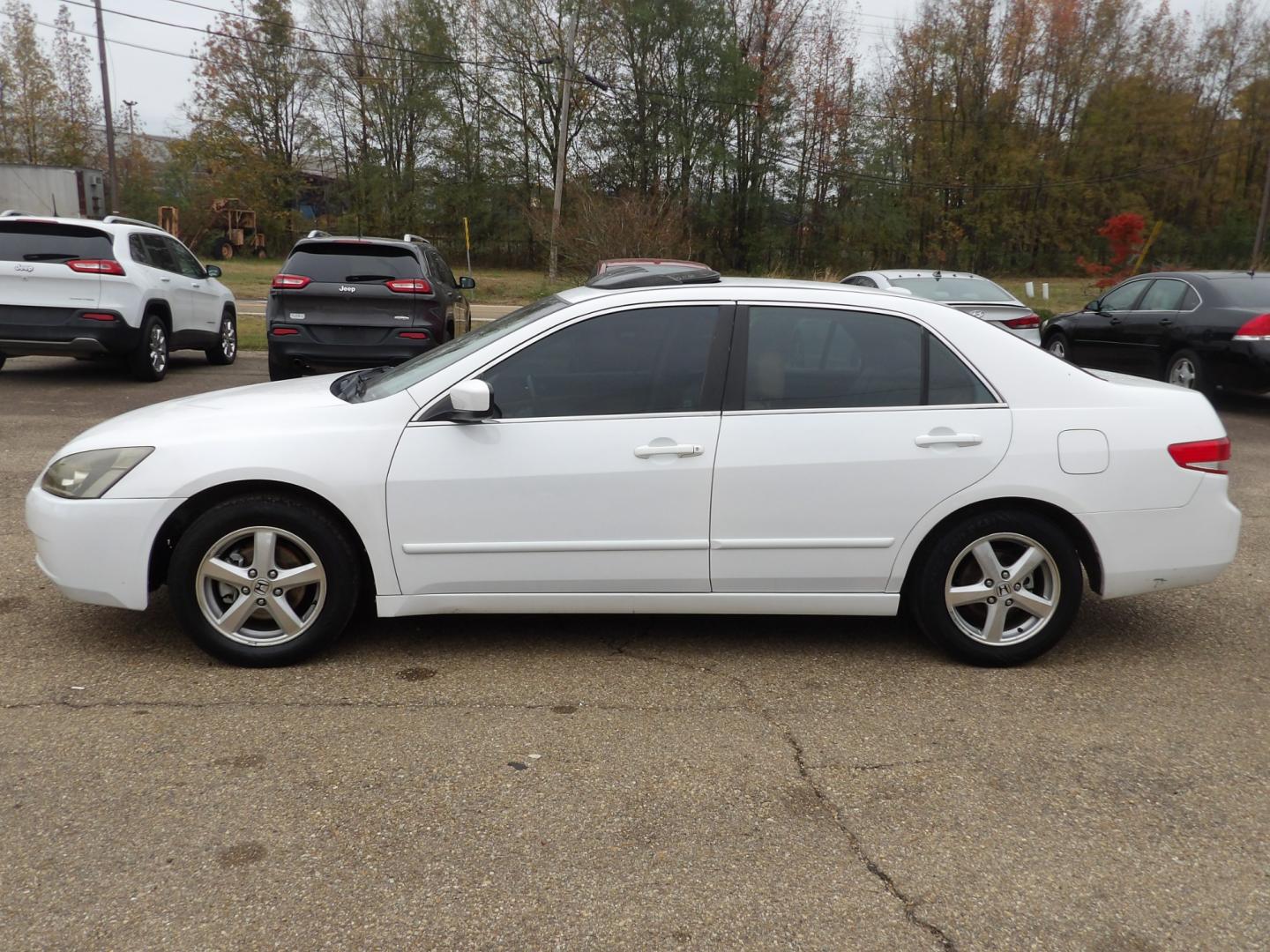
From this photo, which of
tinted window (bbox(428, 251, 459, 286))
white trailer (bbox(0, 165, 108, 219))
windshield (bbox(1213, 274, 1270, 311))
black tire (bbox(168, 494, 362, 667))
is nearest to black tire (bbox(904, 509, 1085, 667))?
black tire (bbox(168, 494, 362, 667))

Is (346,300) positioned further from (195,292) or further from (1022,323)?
(1022,323)

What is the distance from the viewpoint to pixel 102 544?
402 centimetres

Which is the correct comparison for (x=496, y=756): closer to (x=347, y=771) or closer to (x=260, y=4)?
(x=347, y=771)

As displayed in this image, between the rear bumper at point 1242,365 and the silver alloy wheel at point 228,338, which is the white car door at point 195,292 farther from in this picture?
the rear bumper at point 1242,365

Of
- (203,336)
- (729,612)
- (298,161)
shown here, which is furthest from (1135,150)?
(729,612)

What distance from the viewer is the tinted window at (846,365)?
423cm

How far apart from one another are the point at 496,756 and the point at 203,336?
11.3m

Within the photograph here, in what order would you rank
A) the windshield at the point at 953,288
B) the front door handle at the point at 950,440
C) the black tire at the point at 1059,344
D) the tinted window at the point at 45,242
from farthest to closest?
1. the black tire at the point at 1059,344
2. the windshield at the point at 953,288
3. the tinted window at the point at 45,242
4. the front door handle at the point at 950,440

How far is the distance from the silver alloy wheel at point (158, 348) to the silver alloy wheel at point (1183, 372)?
36.9ft

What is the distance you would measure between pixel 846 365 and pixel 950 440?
507 mm

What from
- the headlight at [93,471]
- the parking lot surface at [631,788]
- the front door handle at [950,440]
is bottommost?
the parking lot surface at [631,788]

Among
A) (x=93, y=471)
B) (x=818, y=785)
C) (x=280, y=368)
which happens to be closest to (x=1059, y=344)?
(x=280, y=368)

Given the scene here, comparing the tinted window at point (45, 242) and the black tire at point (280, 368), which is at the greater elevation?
the tinted window at point (45, 242)

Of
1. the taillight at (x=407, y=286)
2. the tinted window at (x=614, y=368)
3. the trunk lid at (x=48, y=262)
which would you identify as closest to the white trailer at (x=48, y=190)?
the trunk lid at (x=48, y=262)
